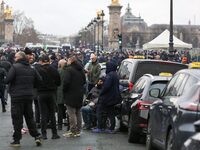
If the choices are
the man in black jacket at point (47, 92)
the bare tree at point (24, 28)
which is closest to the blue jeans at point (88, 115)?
the man in black jacket at point (47, 92)

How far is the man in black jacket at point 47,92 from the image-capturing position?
13.8 metres

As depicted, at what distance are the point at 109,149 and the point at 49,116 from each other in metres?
2.37

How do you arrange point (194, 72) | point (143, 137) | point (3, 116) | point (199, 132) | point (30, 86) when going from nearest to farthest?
1. point (199, 132)
2. point (194, 72)
3. point (30, 86)
4. point (143, 137)
5. point (3, 116)

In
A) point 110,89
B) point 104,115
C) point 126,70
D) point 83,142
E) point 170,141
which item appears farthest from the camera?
point 126,70

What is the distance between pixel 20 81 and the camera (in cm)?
1238

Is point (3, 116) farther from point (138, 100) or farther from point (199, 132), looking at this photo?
point (199, 132)

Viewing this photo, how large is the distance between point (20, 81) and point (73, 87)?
1965mm

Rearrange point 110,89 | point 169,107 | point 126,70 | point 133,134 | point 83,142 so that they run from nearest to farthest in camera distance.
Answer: point 169,107, point 133,134, point 83,142, point 110,89, point 126,70

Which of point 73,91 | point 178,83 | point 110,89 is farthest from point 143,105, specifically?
point 178,83

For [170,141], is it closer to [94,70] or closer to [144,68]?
[144,68]

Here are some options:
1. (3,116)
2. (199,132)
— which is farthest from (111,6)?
(199,132)

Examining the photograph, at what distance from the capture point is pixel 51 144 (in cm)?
1317

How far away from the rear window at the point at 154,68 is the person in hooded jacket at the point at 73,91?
2.55 metres

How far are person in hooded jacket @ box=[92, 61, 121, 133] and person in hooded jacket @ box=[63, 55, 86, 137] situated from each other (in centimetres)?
78
